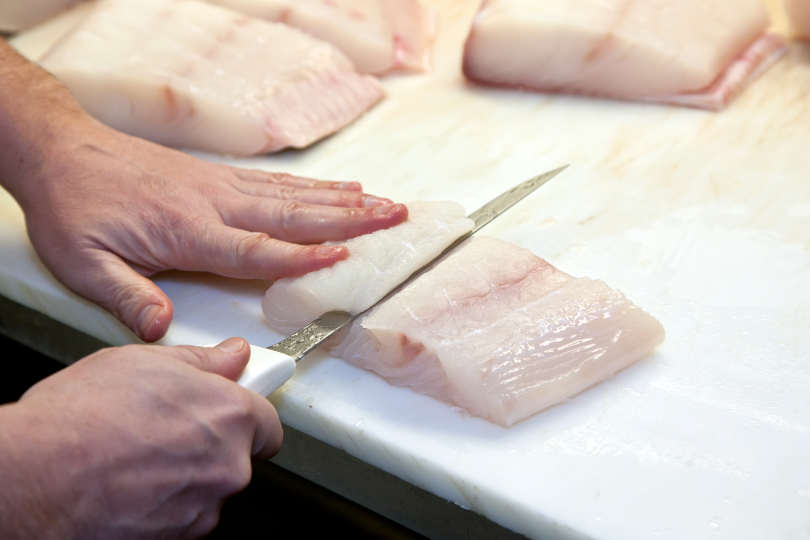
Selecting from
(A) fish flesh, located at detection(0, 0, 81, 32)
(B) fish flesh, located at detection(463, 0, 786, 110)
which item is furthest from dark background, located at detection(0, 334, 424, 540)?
(A) fish flesh, located at detection(0, 0, 81, 32)

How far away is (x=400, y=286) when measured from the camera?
1630 mm

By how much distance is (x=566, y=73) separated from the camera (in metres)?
2.37

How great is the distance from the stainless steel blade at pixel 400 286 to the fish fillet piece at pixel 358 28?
76 centimetres

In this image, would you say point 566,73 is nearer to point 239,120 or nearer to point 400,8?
point 400,8

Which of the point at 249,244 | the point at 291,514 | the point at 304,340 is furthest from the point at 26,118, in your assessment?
the point at 291,514

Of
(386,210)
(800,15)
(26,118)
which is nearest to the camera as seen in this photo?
(386,210)

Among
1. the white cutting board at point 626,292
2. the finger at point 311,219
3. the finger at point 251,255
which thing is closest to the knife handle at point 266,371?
the white cutting board at point 626,292

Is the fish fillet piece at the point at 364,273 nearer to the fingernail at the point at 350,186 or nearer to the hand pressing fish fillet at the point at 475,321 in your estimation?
the hand pressing fish fillet at the point at 475,321

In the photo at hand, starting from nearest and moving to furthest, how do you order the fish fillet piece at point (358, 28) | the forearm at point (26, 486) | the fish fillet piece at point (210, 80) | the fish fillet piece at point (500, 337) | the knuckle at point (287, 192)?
1. the forearm at point (26, 486)
2. the fish fillet piece at point (500, 337)
3. the knuckle at point (287, 192)
4. the fish fillet piece at point (210, 80)
5. the fish fillet piece at point (358, 28)

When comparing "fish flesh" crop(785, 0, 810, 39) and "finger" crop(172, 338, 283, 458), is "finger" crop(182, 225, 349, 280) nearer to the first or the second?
"finger" crop(172, 338, 283, 458)

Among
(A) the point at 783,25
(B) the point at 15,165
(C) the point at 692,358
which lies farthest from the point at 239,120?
(A) the point at 783,25

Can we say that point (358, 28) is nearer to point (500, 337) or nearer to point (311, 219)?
point (311, 219)

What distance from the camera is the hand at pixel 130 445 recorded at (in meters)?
1.14

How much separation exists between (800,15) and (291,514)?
6.15 feet
